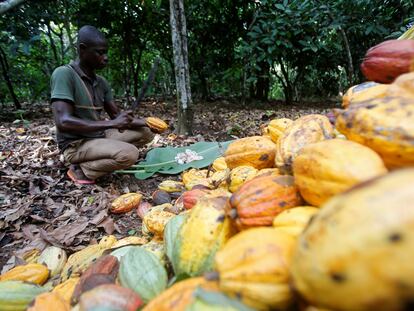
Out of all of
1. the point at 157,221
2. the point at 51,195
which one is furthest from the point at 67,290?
the point at 51,195

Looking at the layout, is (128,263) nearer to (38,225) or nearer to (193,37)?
(38,225)

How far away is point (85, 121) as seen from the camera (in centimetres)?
316

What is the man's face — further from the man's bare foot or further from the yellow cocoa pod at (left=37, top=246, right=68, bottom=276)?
the yellow cocoa pod at (left=37, top=246, right=68, bottom=276)

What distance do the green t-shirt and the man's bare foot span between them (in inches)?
9.6

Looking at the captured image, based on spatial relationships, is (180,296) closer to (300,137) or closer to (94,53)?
(300,137)

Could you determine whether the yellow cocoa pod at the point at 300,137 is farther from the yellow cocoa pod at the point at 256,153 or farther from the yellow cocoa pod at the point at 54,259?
the yellow cocoa pod at the point at 54,259

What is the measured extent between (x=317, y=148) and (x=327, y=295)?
0.47 meters

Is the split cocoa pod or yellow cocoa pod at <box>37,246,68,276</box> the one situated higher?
the split cocoa pod

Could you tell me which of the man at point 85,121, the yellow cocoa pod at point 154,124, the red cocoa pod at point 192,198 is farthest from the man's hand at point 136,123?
the red cocoa pod at point 192,198

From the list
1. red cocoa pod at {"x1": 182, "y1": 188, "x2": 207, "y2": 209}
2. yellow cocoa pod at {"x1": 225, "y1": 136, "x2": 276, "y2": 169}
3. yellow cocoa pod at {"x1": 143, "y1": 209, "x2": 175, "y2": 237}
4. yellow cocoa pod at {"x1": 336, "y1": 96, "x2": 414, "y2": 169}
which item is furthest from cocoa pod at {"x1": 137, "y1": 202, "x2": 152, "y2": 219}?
yellow cocoa pod at {"x1": 336, "y1": 96, "x2": 414, "y2": 169}

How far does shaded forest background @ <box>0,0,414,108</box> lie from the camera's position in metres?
5.75

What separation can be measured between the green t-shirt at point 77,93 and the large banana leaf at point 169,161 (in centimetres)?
60

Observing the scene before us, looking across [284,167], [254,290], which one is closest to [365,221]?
[254,290]

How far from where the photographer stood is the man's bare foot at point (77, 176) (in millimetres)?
3341
